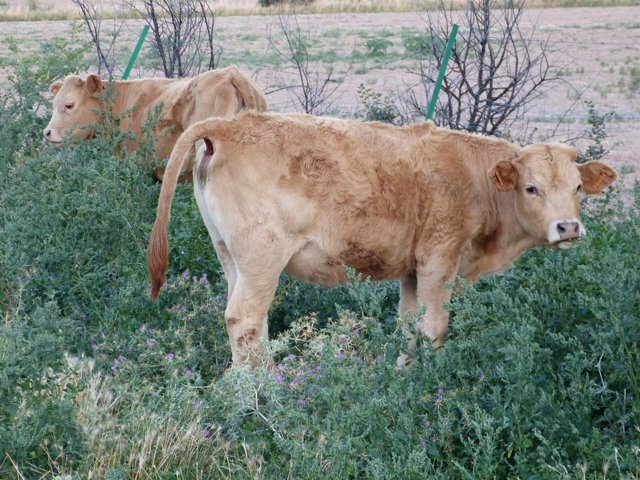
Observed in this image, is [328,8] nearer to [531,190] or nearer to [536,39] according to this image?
[536,39]

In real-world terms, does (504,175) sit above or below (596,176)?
above

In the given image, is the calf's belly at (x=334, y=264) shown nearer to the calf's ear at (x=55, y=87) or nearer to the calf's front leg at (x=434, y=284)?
the calf's front leg at (x=434, y=284)

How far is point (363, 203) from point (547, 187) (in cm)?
112

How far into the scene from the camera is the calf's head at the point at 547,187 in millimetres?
6402

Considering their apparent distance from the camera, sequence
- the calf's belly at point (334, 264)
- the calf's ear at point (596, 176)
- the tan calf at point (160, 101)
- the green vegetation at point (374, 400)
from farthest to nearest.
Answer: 1. the tan calf at point (160, 101)
2. the calf's ear at point (596, 176)
3. the calf's belly at point (334, 264)
4. the green vegetation at point (374, 400)

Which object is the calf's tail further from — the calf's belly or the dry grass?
the dry grass

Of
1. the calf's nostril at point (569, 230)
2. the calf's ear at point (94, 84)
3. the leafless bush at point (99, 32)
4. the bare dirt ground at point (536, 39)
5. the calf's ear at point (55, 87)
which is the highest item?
the calf's nostril at point (569, 230)

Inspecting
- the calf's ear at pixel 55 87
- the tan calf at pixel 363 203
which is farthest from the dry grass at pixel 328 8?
the tan calf at pixel 363 203

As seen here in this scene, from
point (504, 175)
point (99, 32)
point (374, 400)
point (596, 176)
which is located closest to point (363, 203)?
point (504, 175)

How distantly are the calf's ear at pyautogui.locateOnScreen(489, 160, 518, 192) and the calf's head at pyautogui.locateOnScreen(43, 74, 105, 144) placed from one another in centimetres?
533

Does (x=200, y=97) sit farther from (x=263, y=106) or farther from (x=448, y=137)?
(x=448, y=137)

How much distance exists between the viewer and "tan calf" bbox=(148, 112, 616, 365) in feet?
20.9

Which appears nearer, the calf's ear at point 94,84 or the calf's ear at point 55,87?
the calf's ear at point 94,84

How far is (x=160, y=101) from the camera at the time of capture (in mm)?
10633
